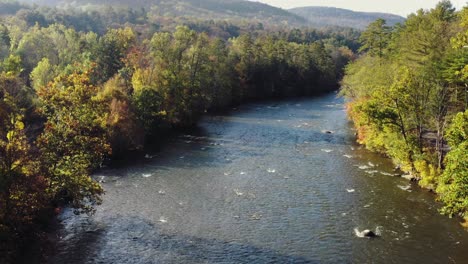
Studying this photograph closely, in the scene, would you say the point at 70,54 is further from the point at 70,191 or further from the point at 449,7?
the point at 449,7

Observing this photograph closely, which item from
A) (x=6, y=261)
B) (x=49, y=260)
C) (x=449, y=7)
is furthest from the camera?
(x=449, y=7)

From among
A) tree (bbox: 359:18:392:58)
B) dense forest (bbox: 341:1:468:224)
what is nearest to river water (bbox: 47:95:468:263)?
dense forest (bbox: 341:1:468:224)

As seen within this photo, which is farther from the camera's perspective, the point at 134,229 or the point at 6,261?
the point at 134,229

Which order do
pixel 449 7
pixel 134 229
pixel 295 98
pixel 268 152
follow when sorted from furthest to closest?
pixel 295 98 < pixel 449 7 < pixel 268 152 < pixel 134 229

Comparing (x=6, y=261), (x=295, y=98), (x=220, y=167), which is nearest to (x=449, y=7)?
(x=295, y=98)

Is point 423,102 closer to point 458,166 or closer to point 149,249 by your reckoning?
point 458,166

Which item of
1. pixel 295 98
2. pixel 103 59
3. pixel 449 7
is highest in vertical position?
pixel 449 7

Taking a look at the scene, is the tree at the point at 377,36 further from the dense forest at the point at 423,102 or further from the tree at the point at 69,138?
the tree at the point at 69,138

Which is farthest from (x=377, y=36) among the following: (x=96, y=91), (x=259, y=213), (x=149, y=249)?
(x=149, y=249)
